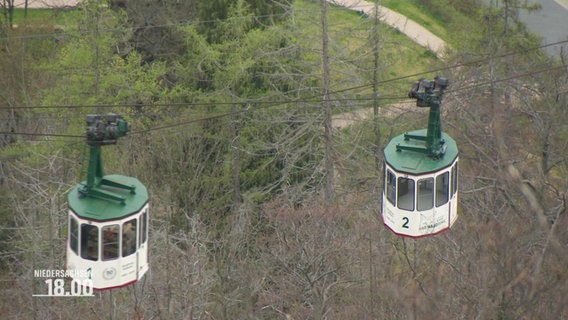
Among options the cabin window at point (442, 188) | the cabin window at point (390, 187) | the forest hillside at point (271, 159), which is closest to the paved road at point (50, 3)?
the forest hillside at point (271, 159)

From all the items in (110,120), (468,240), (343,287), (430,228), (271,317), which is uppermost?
(110,120)

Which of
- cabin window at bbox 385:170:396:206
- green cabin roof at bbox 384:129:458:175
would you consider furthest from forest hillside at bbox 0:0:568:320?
green cabin roof at bbox 384:129:458:175

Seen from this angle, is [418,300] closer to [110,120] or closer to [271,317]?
[110,120]

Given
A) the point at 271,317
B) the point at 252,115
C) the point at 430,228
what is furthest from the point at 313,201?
the point at 430,228

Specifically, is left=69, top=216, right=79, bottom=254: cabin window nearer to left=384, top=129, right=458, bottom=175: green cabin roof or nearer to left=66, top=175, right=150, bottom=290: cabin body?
left=66, top=175, right=150, bottom=290: cabin body

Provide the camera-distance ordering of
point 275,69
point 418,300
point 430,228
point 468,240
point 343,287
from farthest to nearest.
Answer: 1. point 275,69
2. point 343,287
3. point 468,240
4. point 430,228
5. point 418,300

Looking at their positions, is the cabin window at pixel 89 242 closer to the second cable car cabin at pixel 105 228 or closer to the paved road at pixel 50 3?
the second cable car cabin at pixel 105 228

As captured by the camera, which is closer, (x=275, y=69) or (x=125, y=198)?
(x=125, y=198)
